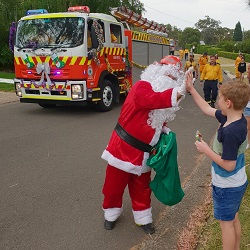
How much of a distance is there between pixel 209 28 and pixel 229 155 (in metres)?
109

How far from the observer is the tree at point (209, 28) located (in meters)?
101

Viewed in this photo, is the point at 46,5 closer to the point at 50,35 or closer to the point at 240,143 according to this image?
the point at 50,35

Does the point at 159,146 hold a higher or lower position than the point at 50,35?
lower

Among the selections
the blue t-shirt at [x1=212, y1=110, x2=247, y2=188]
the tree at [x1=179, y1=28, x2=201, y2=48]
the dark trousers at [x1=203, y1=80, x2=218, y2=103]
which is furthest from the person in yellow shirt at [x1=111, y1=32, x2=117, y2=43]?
the tree at [x1=179, y1=28, x2=201, y2=48]

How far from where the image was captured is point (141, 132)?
2754mm

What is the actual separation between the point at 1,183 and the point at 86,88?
381cm

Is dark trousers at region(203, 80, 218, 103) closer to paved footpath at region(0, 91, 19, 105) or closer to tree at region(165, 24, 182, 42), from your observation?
paved footpath at region(0, 91, 19, 105)

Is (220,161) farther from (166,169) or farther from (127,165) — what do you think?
(127,165)

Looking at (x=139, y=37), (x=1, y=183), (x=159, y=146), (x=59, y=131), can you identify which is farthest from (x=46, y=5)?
(x=159, y=146)

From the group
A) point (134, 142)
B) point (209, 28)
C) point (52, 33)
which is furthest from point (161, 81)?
point (209, 28)

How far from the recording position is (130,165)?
2789 millimetres

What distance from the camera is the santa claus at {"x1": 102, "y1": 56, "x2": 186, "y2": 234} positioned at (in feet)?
8.39

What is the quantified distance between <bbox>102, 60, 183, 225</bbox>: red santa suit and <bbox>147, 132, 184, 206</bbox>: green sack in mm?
86

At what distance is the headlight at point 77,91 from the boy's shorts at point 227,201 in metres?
5.51
